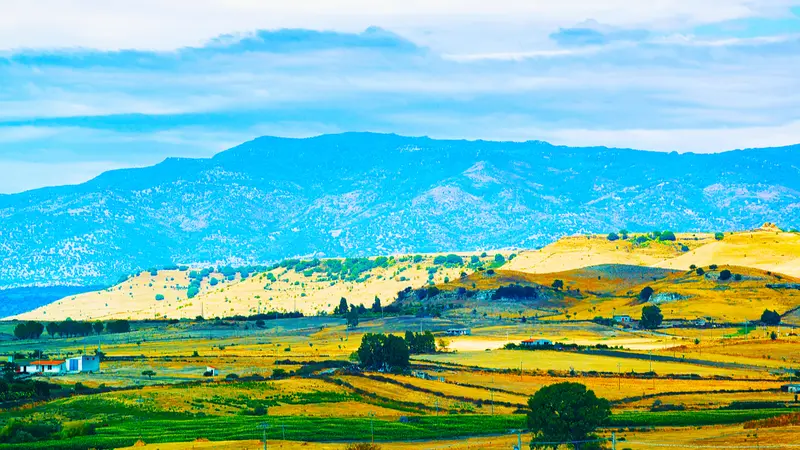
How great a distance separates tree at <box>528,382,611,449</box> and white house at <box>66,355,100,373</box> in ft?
253

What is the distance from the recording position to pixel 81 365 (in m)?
154

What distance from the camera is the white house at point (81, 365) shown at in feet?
503

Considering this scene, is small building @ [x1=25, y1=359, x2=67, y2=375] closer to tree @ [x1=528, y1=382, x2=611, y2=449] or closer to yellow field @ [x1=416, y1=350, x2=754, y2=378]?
yellow field @ [x1=416, y1=350, x2=754, y2=378]

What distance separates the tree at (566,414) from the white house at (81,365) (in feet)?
253

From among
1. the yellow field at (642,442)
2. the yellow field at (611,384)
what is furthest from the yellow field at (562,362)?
the yellow field at (642,442)

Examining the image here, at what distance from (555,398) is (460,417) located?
1926 centimetres

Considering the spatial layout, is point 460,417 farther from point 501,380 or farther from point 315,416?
point 501,380

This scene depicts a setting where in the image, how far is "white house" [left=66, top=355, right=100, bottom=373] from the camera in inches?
6033

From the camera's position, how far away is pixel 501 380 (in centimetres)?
13938

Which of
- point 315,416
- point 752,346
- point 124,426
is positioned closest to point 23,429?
point 124,426

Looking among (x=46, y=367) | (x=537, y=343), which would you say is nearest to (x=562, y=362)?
(x=537, y=343)

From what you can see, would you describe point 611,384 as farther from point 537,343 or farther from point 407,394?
point 537,343

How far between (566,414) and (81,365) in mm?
80265

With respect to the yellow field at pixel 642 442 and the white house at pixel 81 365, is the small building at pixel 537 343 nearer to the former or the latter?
the white house at pixel 81 365
